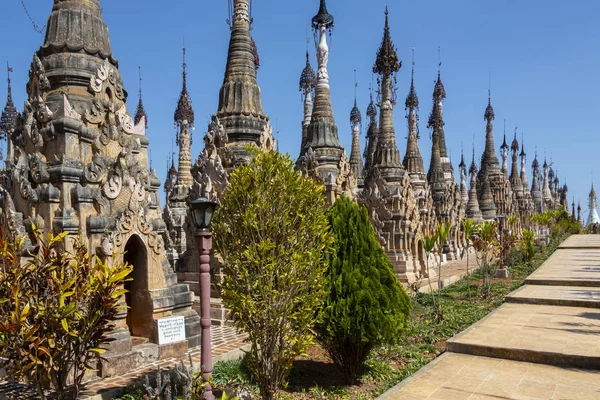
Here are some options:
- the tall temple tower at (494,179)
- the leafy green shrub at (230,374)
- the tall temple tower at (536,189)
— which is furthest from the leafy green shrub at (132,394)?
the tall temple tower at (536,189)

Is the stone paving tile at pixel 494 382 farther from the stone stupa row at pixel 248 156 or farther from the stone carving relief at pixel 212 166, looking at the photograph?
the stone carving relief at pixel 212 166

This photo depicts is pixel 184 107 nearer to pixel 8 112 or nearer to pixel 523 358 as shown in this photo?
pixel 8 112

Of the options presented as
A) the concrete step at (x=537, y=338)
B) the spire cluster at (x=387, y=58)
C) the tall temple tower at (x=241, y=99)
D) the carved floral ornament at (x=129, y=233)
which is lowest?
the concrete step at (x=537, y=338)

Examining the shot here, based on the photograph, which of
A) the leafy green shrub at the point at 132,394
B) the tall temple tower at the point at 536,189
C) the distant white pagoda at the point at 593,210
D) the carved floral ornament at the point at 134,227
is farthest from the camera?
the distant white pagoda at the point at 593,210

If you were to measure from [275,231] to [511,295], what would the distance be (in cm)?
1162

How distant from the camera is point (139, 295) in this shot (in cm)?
970

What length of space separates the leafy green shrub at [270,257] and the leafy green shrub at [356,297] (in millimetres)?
1088

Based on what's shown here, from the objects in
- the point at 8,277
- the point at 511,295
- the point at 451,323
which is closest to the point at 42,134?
the point at 8,277

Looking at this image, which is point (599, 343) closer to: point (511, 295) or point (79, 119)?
point (511, 295)

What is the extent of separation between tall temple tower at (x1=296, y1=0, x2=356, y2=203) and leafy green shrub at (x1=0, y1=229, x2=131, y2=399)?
1150 cm

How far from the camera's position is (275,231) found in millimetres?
6824

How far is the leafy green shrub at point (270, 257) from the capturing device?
22.0 feet

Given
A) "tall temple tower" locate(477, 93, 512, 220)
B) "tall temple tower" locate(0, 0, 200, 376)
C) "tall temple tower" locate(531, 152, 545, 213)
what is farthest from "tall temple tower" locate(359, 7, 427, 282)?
"tall temple tower" locate(531, 152, 545, 213)

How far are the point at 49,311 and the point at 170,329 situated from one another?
3.74 m
